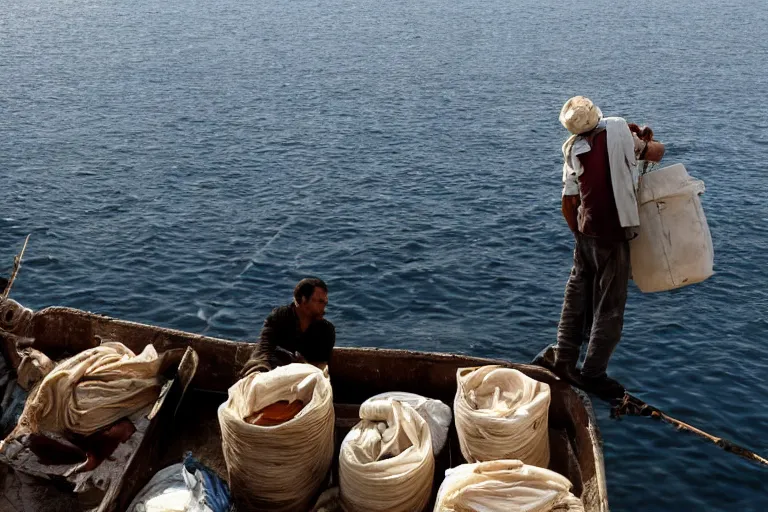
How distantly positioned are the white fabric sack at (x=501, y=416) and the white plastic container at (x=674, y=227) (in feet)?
7.99

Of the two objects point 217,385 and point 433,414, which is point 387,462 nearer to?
point 433,414

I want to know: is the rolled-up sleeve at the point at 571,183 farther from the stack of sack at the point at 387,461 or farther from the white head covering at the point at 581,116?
the stack of sack at the point at 387,461

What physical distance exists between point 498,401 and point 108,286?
1239cm

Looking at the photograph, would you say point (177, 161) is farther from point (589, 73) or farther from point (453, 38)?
point (453, 38)

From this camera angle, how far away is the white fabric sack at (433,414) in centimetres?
883

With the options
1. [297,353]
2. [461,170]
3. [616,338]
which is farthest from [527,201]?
[297,353]

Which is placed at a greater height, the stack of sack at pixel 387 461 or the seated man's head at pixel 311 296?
the seated man's head at pixel 311 296

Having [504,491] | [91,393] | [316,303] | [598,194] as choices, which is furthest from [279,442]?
[598,194]

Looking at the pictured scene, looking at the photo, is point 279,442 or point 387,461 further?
point 279,442

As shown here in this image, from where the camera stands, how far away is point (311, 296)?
29.8 ft

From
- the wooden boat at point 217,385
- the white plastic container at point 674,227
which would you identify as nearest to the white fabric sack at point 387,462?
the wooden boat at point 217,385

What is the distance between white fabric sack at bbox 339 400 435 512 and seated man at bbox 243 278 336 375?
1.50 metres

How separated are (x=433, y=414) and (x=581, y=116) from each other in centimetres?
373

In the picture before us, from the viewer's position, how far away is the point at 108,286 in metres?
18.5
